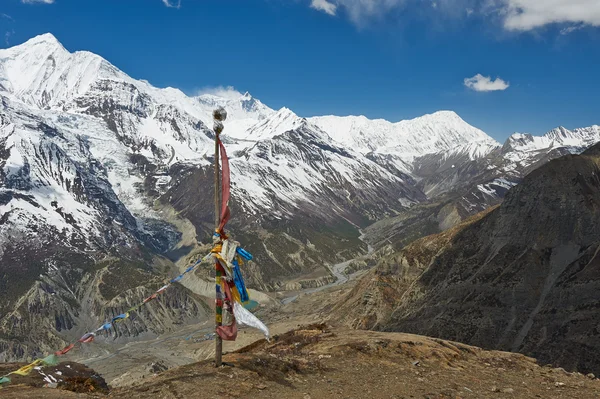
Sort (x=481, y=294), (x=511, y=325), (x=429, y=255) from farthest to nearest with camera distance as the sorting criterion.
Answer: (x=429, y=255), (x=481, y=294), (x=511, y=325)

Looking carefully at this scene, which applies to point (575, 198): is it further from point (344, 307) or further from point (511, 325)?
point (344, 307)

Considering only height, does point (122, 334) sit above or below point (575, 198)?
below

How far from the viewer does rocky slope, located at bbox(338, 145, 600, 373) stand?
76625mm

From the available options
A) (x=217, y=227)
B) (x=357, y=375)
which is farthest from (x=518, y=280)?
(x=217, y=227)

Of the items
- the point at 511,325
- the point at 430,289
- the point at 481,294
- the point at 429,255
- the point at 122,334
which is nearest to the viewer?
the point at 511,325

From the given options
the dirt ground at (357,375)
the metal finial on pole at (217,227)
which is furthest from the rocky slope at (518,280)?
the metal finial on pole at (217,227)

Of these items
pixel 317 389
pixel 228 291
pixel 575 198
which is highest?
pixel 575 198

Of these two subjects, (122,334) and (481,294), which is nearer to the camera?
(481,294)

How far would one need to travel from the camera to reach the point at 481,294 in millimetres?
90312

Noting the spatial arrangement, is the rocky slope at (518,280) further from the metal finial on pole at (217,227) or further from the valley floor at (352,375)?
the metal finial on pole at (217,227)

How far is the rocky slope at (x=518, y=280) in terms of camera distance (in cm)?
7662

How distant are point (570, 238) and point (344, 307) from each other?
57416mm

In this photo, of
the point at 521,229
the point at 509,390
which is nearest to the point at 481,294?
the point at 521,229

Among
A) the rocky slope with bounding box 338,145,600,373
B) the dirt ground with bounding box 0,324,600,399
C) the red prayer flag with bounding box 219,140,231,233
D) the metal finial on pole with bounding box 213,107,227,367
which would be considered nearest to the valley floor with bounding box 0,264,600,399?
the dirt ground with bounding box 0,324,600,399
